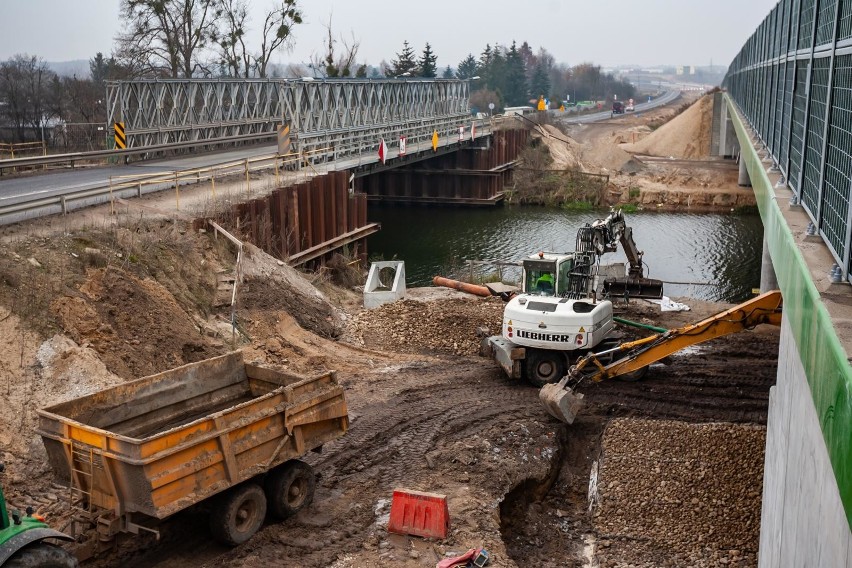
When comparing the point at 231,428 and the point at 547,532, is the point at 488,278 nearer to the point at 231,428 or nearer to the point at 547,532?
the point at 547,532

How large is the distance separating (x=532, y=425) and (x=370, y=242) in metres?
30.8

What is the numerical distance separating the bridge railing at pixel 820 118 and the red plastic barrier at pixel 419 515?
18.9ft

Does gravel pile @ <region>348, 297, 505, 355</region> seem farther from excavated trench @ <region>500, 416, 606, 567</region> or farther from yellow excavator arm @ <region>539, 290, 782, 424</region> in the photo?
excavated trench @ <region>500, 416, 606, 567</region>

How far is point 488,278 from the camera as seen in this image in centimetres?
3281

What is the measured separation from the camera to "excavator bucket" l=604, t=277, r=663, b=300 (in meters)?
22.9

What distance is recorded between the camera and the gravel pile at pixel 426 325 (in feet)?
73.9

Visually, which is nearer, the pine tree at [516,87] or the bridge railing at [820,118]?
the bridge railing at [820,118]

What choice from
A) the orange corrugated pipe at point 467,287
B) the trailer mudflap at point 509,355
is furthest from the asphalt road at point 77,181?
the trailer mudflap at point 509,355

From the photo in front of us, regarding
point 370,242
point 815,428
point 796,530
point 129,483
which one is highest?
point 815,428

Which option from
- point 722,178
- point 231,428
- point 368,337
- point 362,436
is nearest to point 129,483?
point 231,428

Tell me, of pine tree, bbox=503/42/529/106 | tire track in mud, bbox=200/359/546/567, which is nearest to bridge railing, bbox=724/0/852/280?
tire track in mud, bbox=200/359/546/567

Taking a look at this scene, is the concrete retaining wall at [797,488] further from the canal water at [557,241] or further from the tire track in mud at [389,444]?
the canal water at [557,241]

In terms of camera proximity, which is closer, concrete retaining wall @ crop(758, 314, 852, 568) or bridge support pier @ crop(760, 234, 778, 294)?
concrete retaining wall @ crop(758, 314, 852, 568)

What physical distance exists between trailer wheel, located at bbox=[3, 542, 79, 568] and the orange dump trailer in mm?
1230
